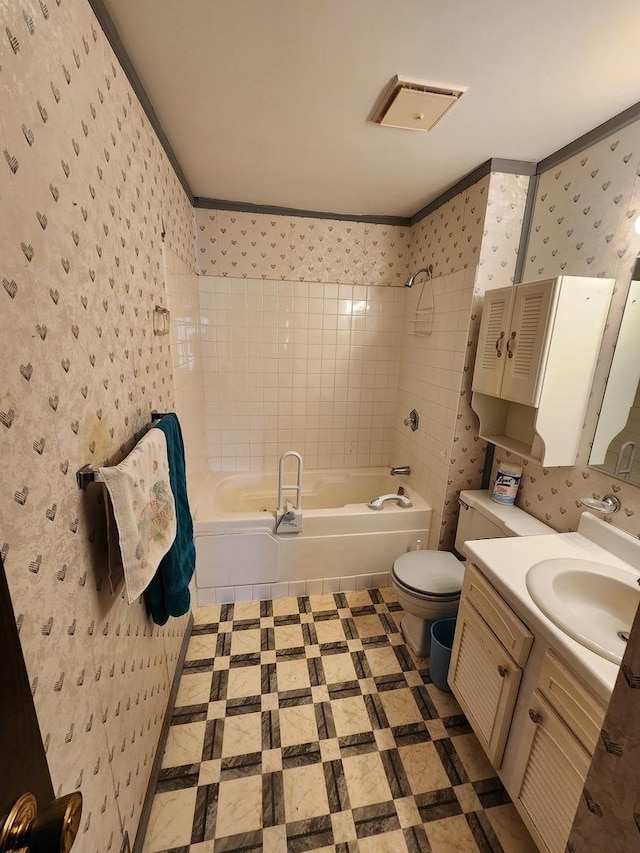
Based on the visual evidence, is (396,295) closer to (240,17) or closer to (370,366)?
(370,366)

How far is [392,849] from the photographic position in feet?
3.81

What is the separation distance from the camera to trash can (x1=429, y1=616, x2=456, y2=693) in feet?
5.34

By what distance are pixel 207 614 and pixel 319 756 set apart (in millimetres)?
987

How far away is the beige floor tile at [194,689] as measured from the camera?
1.60 m

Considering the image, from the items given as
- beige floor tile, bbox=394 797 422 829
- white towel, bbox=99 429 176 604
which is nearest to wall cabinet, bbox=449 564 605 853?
beige floor tile, bbox=394 797 422 829

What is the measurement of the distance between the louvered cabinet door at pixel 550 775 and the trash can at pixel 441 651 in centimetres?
53

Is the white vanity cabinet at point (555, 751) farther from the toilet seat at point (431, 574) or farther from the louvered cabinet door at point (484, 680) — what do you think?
the toilet seat at point (431, 574)

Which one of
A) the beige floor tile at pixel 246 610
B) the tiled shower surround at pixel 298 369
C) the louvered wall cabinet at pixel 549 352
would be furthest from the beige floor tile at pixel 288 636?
the louvered wall cabinet at pixel 549 352

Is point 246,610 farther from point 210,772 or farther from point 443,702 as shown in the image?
point 443,702

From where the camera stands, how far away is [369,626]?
205 centimetres

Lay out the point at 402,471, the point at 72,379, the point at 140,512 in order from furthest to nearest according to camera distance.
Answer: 1. the point at 402,471
2. the point at 140,512
3. the point at 72,379

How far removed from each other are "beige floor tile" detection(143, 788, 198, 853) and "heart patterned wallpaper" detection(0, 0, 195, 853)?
0.47 ft

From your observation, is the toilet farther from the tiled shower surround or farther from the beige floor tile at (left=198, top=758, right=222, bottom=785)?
the tiled shower surround

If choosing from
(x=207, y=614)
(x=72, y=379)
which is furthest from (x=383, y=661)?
(x=72, y=379)
